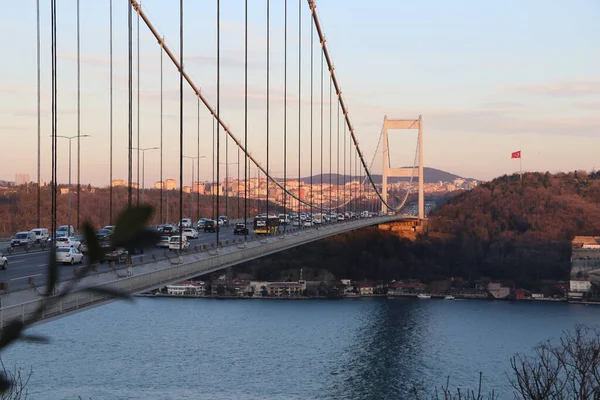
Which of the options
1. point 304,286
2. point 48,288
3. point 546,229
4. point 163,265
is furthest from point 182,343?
point 546,229

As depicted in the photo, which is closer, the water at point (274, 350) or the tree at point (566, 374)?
the tree at point (566, 374)

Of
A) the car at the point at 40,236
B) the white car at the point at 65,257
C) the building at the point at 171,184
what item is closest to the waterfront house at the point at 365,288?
the building at the point at 171,184

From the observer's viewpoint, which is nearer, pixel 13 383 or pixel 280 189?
pixel 13 383

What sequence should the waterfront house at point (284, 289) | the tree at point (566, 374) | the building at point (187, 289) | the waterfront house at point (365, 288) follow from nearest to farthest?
the tree at point (566, 374) < the building at point (187, 289) < the waterfront house at point (284, 289) < the waterfront house at point (365, 288)

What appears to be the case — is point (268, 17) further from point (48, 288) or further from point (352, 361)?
point (48, 288)

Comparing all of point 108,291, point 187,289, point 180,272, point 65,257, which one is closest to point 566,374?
point 180,272

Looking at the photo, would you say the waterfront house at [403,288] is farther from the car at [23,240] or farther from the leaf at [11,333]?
the leaf at [11,333]

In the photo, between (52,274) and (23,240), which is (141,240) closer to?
(52,274)
